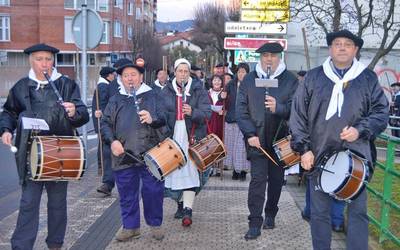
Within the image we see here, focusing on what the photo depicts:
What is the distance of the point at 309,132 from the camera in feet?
15.4

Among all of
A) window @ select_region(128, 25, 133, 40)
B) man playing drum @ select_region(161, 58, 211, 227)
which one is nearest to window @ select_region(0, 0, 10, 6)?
window @ select_region(128, 25, 133, 40)

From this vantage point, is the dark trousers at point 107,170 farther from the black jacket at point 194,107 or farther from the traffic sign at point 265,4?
the traffic sign at point 265,4

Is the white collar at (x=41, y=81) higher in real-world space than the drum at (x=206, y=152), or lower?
higher

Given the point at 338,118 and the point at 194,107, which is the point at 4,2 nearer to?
the point at 194,107

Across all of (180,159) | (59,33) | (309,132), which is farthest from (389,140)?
(59,33)

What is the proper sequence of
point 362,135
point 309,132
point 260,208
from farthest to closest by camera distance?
1. point 260,208
2. point 309,132
3. point 362,135

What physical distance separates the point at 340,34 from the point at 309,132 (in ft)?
2.81

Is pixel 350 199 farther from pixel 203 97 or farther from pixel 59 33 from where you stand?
pixel 59 33

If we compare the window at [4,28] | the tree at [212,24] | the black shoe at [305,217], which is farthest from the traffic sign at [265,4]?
the window at [4,28]

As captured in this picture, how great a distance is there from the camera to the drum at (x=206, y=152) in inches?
245

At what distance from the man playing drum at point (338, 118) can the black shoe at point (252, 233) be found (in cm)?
127

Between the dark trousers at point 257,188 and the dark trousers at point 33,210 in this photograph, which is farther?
the dark trousers at point 257,188

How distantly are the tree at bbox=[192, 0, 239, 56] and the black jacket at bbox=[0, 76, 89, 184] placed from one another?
147ft

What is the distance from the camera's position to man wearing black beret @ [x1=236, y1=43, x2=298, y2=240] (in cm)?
590
